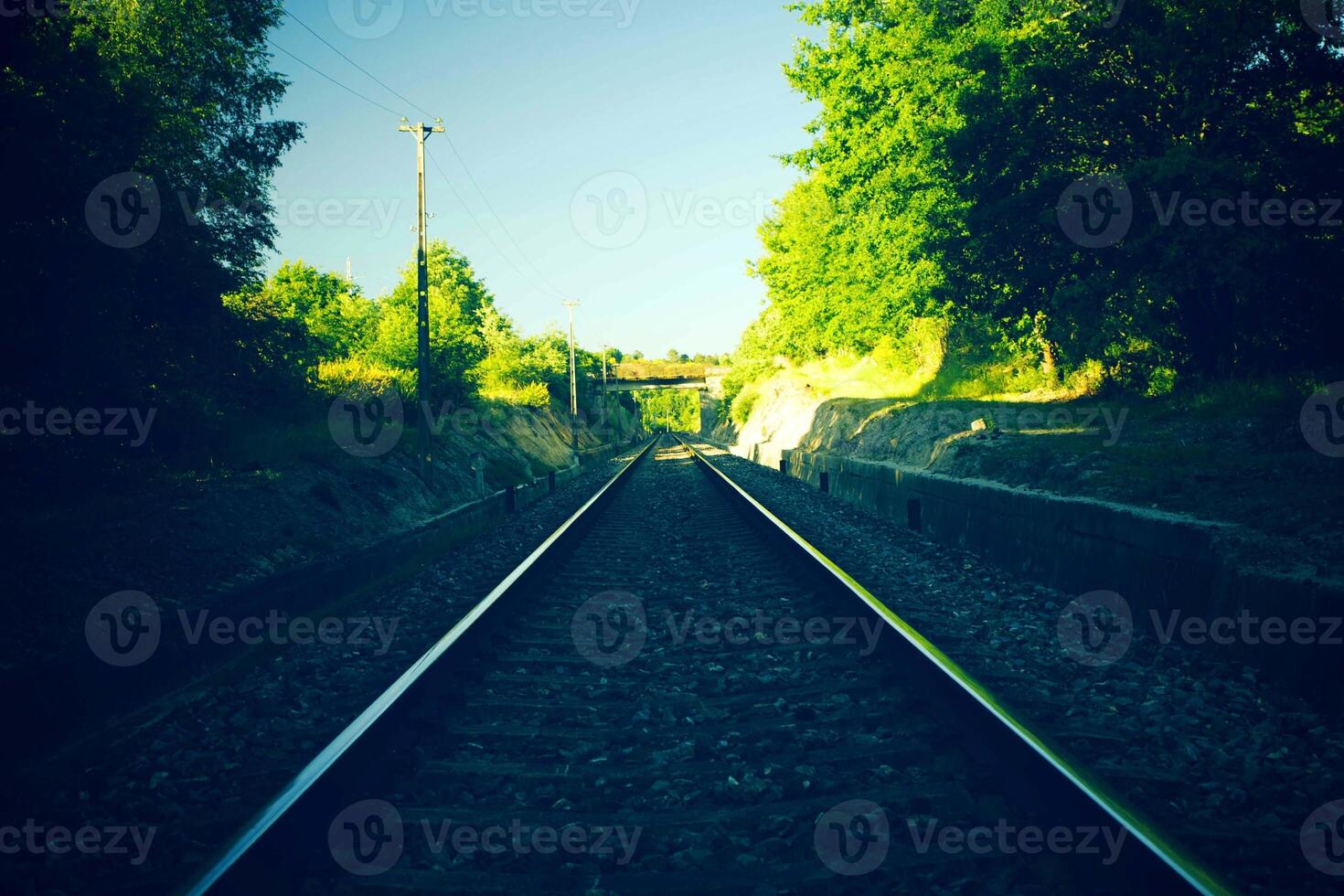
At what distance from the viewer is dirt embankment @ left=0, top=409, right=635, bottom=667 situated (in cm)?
596

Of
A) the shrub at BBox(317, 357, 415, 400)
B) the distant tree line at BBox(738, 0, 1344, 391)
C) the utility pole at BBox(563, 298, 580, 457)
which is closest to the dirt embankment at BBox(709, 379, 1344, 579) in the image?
the distant tree line at BBox(738, 0, 1344, 391)

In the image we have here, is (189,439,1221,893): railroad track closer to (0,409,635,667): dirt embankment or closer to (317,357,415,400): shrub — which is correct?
(0,409,635,667): dirt embankment

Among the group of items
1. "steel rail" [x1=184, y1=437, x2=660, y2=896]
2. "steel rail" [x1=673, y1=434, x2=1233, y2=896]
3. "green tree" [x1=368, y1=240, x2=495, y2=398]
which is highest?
"green tree" [x1=368, y1=240, x2=495, y2=398]

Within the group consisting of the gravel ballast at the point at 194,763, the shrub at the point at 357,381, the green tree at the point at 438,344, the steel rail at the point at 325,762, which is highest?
the green tree at the point at 438,344

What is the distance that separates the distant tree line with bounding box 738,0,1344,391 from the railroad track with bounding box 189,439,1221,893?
8.49 m

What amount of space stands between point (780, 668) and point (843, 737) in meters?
1.11

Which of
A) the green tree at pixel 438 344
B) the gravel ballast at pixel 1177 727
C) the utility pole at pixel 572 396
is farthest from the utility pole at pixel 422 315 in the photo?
the utility pole at pixel 572 396

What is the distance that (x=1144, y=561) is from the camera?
235 inches

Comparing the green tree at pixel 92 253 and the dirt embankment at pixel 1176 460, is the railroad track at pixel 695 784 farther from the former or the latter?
the green tree at pixel 92 253

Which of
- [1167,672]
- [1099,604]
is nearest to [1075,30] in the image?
[1099,604]

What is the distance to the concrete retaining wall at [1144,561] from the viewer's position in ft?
14.0

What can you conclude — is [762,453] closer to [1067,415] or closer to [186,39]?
[1067,415]

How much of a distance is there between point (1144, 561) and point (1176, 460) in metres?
3.30

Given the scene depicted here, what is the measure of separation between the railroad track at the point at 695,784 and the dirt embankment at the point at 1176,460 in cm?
309
